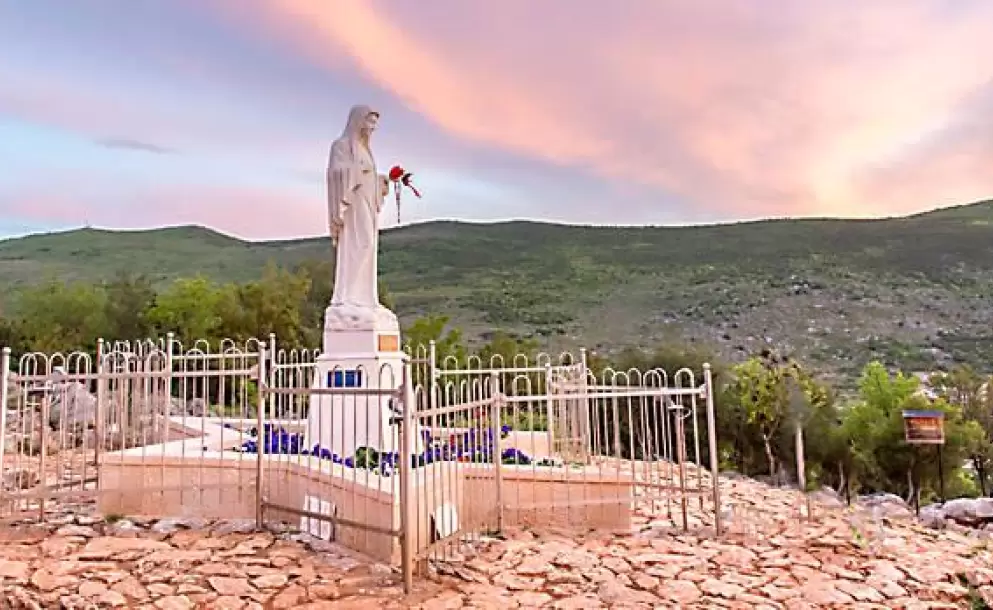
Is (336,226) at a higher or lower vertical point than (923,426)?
higher

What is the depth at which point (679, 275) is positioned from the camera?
1485 inches

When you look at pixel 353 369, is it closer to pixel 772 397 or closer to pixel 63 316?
pixel 772 397

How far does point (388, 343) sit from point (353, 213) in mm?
1594

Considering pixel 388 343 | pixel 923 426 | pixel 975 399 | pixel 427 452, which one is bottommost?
pixel 975 399

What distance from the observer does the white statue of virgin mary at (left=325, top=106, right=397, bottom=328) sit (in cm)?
810

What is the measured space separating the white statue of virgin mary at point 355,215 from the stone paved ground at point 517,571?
9.60ft

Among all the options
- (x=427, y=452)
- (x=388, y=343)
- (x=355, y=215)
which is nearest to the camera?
(x=427, y=452)

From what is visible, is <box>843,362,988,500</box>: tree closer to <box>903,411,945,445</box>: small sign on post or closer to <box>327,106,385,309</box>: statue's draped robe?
<box>903,411,945,445</box>: small sign on post

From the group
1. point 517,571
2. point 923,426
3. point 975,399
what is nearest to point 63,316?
point 517,571

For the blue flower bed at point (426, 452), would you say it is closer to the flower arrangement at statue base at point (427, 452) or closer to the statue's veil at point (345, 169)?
the flower arrangement at statue base at point (427, 452)

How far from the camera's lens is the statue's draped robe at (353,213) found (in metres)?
8.11

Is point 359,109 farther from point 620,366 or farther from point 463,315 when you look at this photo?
point 463,315

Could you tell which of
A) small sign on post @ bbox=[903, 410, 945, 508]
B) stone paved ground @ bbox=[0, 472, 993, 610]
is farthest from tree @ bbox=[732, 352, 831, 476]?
stone paved ground @ bbox=[0, 472, 993, 610]

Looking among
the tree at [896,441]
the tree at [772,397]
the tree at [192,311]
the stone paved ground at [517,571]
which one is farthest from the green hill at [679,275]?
the stone paved ground at [517,571]
